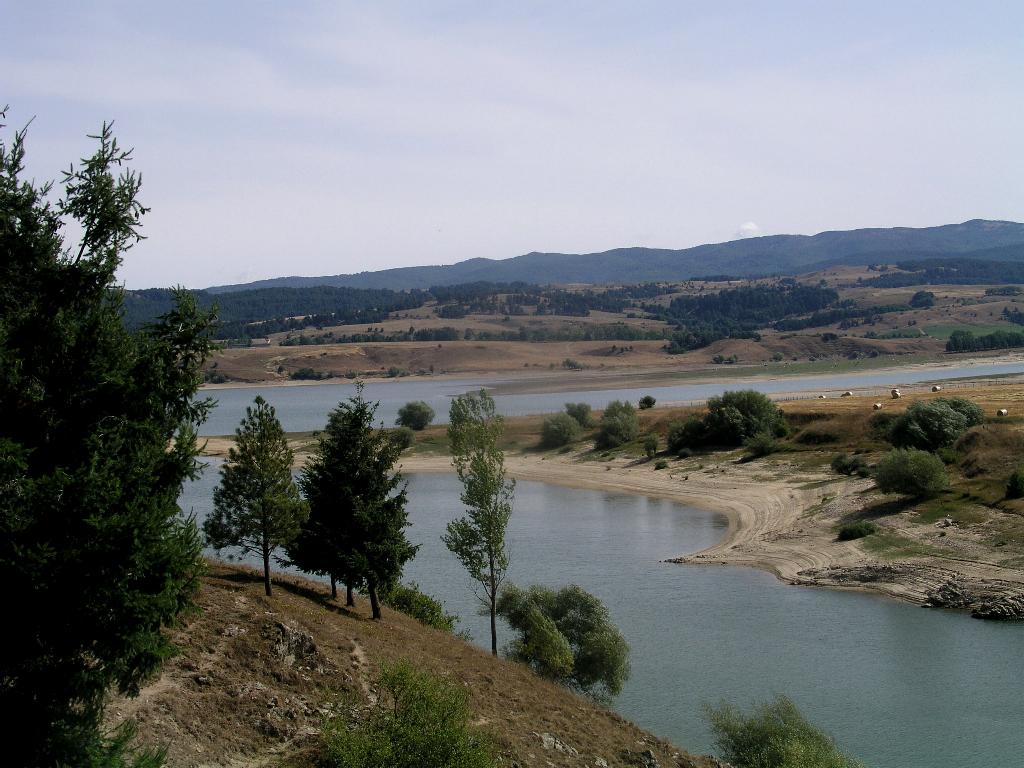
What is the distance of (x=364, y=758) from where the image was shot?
1377 centimetres

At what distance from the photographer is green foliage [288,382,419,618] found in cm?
2609

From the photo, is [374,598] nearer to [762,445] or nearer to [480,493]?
[480,493]

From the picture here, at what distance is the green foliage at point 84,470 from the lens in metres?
11.1

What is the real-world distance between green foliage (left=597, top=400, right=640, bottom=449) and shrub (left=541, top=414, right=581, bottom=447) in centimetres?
292

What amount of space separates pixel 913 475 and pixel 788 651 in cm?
2127

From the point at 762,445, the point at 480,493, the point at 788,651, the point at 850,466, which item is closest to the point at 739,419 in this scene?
the point at 762,445

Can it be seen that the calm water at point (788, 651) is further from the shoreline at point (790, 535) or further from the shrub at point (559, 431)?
the shrub at point (559, 431)

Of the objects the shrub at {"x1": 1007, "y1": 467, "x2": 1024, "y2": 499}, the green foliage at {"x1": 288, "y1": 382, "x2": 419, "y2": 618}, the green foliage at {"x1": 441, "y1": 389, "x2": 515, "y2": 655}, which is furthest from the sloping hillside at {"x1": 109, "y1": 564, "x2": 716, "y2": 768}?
the shrub at {"x1": 1007, "y1": 467, "x2": 1024, "y2": 499}

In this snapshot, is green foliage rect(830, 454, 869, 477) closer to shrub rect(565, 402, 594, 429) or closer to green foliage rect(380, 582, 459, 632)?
shrub rect(565, 402, 594, 429)

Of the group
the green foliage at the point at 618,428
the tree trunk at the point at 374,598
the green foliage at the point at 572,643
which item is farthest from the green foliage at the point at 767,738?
the green foliage at the point at 618,428

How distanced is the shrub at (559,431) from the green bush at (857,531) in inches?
1576

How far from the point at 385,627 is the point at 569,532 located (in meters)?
29.0

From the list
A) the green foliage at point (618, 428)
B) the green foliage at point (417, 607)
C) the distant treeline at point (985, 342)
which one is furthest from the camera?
the distant treeline at point (985, 342)

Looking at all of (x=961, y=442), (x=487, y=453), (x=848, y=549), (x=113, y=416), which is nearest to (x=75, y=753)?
(x=113, y=416)
